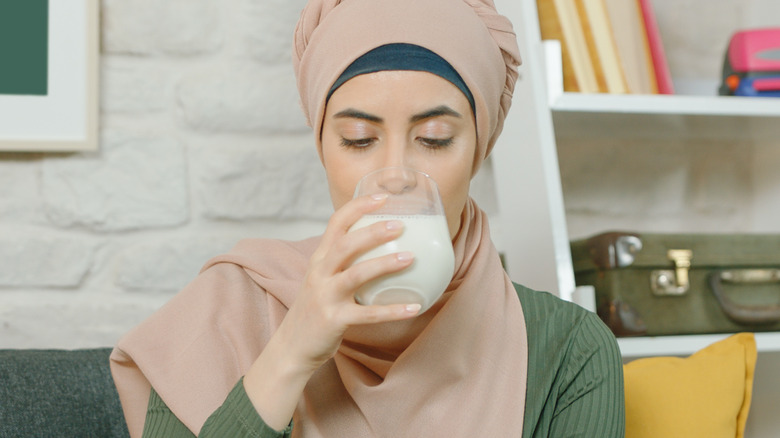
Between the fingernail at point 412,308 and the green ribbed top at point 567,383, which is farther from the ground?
the fingernail at point 412,308

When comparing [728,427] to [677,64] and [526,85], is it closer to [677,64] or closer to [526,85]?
[526,85]

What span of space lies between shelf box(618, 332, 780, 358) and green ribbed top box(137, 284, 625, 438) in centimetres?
34

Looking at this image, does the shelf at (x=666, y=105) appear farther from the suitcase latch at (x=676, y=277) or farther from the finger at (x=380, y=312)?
the finger at (x=380, y=312)

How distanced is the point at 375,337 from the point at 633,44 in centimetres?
98

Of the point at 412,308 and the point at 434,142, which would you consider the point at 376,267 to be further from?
the point at 434,142

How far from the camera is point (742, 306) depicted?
1680mm

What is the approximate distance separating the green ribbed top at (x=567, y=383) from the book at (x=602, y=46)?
23.4 inches

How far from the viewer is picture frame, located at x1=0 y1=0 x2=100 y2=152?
1675 mm

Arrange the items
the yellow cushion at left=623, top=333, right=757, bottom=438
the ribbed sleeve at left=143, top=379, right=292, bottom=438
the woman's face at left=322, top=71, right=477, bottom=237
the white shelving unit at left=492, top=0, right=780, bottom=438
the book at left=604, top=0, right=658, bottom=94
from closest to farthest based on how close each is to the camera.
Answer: the ribbed sleeve at left=143, top=379, right=292, bottom=438, the woman's face at left=322, top=71, right=477, bottom=237, the yellow cushion at left=623, top=333, right=757, bottom=438, the white shelving unit at left=492, top=0, right=780, bottom=438, the book at left=604, top=0, right=658, bottom=94

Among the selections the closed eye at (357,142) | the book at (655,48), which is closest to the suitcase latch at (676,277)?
the book at (655,48)

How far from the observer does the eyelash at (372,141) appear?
1.10 metres

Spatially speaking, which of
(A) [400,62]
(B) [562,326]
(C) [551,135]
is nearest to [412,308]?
(A) [400,62]

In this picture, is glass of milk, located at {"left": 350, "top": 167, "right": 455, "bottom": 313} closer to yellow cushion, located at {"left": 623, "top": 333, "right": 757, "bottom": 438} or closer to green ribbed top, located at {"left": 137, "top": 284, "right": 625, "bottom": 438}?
green ribbed top, located at {"left": 137, "top": 284, "right": 625, "bottom": 438}

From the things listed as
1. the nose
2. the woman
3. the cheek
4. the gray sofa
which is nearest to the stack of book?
the woman
